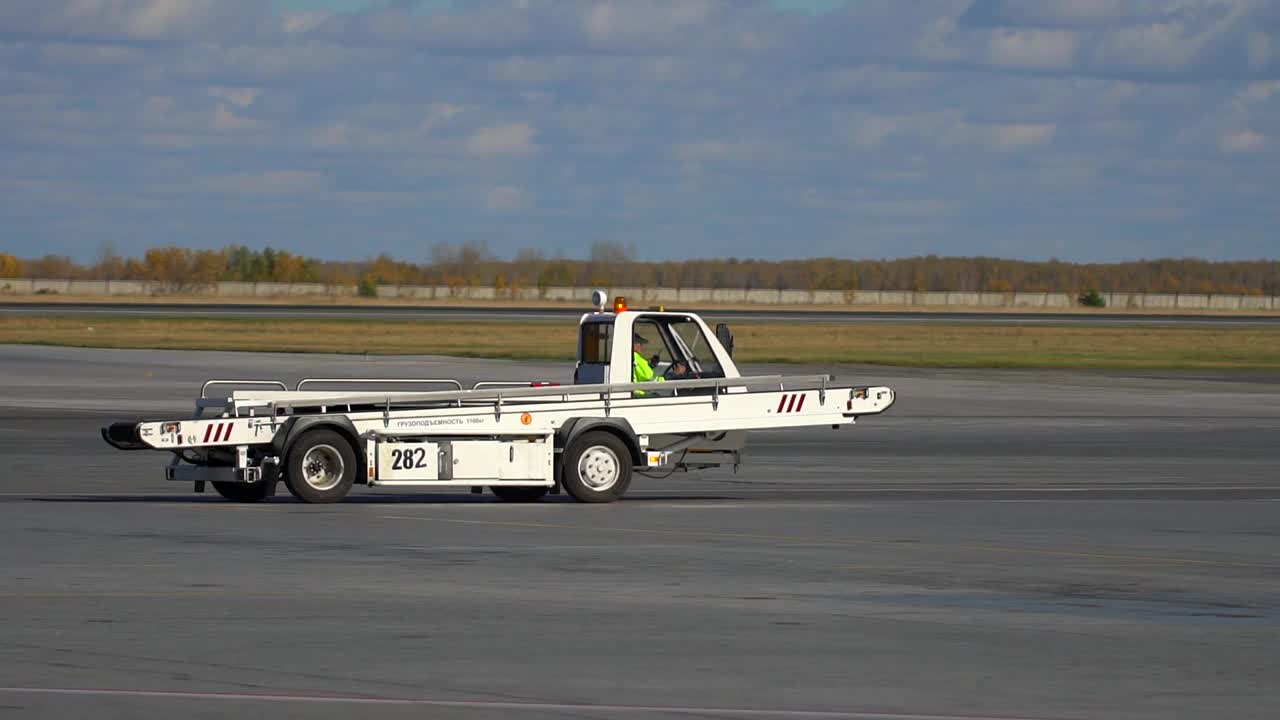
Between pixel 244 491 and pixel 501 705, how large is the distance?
12.9m

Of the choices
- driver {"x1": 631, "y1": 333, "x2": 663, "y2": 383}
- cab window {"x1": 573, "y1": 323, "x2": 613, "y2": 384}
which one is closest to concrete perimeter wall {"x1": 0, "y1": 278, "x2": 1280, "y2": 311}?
cab window {"x1": 573, "y1": 323, "x2": 613, "y2": 384}

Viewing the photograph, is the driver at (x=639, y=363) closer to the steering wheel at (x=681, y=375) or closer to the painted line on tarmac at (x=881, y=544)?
the steering wheel at (x=681, y=375)

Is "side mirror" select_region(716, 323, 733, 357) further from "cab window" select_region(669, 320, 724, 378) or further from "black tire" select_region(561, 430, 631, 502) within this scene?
"black tire" select_region(561, 430, 631, 502)

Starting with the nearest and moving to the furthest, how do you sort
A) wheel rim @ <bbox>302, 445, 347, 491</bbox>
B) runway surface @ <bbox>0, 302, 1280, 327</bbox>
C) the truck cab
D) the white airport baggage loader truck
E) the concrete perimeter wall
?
the white airport baggage loader truck
wheel rim @ <bbox>302, 445, 347, 491</bbox>
the truck cab
runway surface @ <bbox>0, 302, 1280, 327</bbox>
the concrete perimeter wall

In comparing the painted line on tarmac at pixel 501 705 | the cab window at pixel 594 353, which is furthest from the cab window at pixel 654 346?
the painted line on tarmac at pixel 501 705

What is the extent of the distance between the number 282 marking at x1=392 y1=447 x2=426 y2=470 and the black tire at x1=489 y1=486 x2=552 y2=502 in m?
1.53

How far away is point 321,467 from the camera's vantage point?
21.8 metres

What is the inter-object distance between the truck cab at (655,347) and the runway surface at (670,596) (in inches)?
64.0

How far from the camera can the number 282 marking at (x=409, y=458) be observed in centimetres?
2177

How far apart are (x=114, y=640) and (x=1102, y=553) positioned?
9.39 metres

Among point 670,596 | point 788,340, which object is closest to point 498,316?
point 788,340

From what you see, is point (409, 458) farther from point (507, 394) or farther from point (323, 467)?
point (507, 394)

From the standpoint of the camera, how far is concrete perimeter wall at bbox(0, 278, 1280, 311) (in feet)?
591

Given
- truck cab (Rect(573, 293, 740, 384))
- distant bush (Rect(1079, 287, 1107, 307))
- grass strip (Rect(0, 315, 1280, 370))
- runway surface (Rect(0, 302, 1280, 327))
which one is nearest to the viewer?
truck cab (Rect(573, 293, 740, 384))
